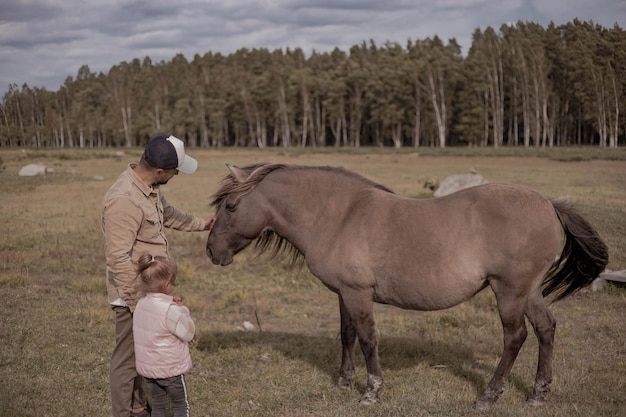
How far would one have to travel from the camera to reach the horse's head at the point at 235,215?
582cm

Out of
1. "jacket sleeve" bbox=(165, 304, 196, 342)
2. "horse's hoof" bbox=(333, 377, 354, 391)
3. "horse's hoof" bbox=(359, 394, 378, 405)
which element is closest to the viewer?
"jacket sleeve" bbox=(165, 304, 196, 342)

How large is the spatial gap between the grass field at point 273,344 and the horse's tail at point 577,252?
1091mm

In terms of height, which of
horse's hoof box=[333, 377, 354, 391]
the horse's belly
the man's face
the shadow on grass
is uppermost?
the man's face

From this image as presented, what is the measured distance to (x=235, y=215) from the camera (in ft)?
19.2

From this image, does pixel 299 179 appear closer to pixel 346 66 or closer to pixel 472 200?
pixel 472 200

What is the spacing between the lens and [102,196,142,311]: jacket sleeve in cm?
448

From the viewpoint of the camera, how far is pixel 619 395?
5738 mm

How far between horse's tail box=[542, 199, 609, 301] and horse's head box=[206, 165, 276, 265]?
3124 millimetres

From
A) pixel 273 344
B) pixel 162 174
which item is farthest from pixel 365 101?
pixel 162 174

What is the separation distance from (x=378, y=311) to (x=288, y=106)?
75493 mm

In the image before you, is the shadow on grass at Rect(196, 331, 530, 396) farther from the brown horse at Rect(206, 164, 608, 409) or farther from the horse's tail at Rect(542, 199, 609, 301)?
the horse's tail at Rect(542, 199, 609, 301)

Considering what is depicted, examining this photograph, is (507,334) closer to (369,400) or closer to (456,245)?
(456,245)

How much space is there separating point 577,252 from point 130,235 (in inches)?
183

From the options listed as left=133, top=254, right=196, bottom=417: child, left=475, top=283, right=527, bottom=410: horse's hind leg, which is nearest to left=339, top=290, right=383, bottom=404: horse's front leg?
left=475, top=283, right=527, bottom=410: horse's hind leg
